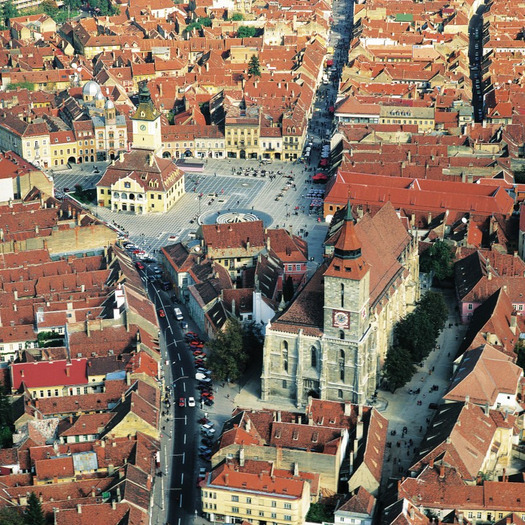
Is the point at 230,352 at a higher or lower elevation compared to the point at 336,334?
lower

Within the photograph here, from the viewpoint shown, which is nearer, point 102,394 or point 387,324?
point 102,394

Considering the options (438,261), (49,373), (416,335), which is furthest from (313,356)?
(438,261)

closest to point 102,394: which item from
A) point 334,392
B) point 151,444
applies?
point 151,444

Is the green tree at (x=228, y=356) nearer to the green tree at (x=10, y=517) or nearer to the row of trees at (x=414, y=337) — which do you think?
the row of trees at (x=414, y=337)

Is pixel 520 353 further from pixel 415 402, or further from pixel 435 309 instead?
pixel 415 402

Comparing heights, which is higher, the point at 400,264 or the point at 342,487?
the point at 400,264

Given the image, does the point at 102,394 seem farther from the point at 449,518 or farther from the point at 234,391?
the point at 449,518
